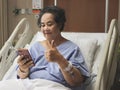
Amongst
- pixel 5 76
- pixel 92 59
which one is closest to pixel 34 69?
pixel 5 76

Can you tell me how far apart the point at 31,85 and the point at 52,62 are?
207mm

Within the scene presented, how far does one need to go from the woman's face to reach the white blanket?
0.36 meters

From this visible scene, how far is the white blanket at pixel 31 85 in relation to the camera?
5.87 ft

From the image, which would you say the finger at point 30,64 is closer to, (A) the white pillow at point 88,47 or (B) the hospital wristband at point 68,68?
(B) the hospital wristband at point 68,68

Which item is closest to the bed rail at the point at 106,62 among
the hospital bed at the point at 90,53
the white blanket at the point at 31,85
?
the hospital bed at the point at 90,53

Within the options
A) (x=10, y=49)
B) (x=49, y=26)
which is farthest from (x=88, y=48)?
(x=10, y=49)

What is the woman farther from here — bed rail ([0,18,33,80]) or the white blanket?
bed rail ([0,18,33,80])

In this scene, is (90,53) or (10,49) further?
(10,49)

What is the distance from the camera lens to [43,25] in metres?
2.01

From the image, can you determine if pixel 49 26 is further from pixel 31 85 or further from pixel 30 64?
pixel 31 85

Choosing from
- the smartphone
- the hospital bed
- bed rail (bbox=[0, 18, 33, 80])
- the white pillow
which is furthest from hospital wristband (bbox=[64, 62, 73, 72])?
bed rail (bbox=[0, 18, 33, 80])

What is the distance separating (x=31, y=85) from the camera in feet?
5.97

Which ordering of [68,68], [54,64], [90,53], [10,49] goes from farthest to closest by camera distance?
[10,49] < [90,53] < [54,64] < [68,68]

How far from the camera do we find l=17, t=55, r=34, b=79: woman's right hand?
6.59 feet
